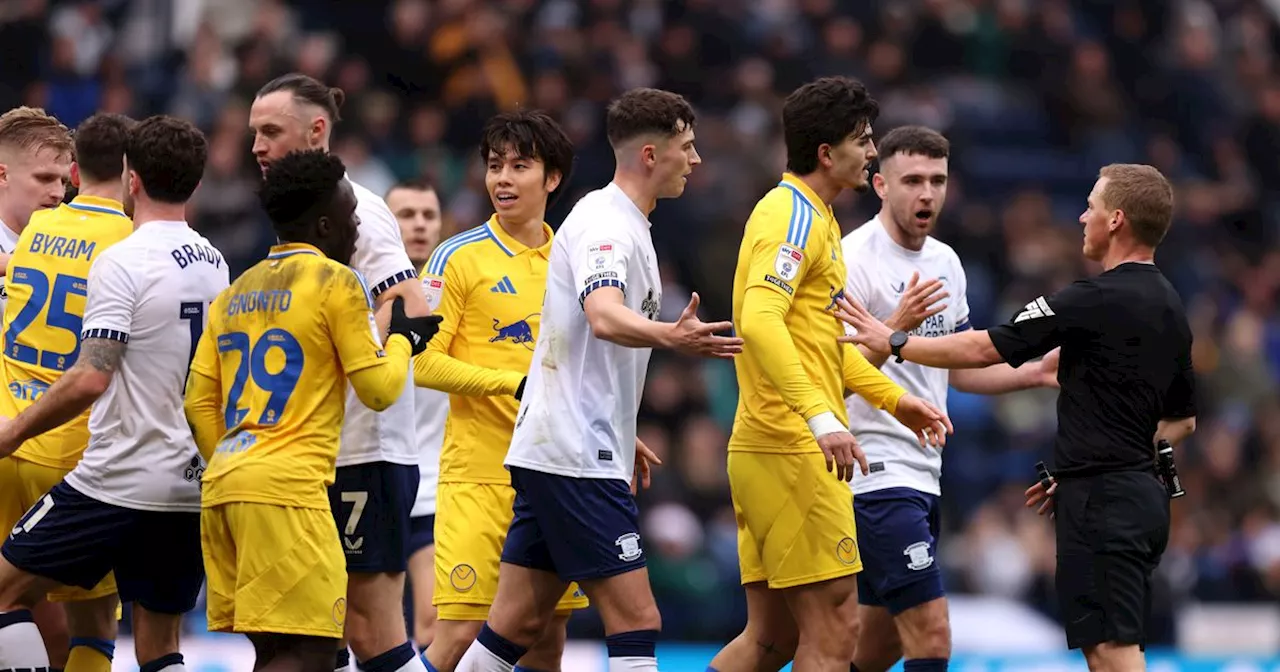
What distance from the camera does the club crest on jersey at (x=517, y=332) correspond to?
8523 mm

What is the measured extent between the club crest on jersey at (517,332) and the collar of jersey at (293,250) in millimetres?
1812

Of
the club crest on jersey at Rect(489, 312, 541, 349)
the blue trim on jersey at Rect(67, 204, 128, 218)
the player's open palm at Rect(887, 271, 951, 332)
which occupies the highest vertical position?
the blue trim on jersey at Rect(67, 204, 128, 218)

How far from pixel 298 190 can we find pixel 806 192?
2.23 m

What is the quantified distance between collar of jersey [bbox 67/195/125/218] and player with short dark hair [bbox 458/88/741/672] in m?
1.90

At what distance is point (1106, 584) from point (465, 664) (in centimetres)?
271

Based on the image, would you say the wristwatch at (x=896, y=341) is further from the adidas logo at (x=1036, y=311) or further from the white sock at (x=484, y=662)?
the white sock at (x=484, y=662)

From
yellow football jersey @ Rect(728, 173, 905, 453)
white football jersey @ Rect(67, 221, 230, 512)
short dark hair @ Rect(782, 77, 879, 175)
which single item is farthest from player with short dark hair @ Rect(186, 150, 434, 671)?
short dark hair @ Rect(782, 77, 879, 175)

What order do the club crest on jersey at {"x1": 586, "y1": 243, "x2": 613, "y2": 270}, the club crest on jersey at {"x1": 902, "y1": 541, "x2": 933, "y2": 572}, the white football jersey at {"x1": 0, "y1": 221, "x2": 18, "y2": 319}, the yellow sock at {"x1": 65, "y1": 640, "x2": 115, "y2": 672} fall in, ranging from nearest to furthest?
the club crest on jersey at {"x1": 586, "y1": 243, "x2": 613, "y2": 270}, the yellow sock at {"x1": 65, "y1": 640, "x2": 115, "y2": 672}, the white football jersey at {"x1": 0, "y1": 221, "x2": 18, "y2": 319}, the club crest on jersey at {"x1": 902, "y1": 541, "x2": 933, "y2": 572}

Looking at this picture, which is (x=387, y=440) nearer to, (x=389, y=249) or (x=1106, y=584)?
(x=389, y=249)

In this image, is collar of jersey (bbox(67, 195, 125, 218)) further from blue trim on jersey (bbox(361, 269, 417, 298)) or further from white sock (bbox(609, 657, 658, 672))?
white sock (bbox(609, 657, 658, 672))

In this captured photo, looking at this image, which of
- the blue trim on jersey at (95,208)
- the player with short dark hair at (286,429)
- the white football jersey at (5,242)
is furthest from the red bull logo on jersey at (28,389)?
the player with short dark hair at (286,429)

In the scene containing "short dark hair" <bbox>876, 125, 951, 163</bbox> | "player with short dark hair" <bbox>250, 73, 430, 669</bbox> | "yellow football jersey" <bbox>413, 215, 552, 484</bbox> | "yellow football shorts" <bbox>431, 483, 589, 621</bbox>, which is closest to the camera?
"player with short dark hair" <bbox>250, 73, 430, 669</bbox>

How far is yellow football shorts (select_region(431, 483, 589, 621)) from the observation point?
27.5ft

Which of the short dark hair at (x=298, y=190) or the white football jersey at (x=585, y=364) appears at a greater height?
the short dark hair at (x=298, y=190)
